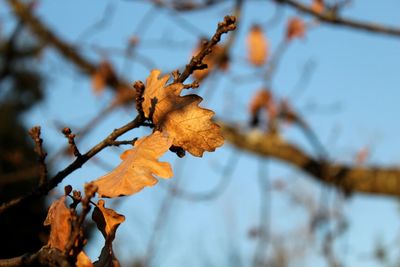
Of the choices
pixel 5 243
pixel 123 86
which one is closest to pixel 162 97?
pixel 123 86

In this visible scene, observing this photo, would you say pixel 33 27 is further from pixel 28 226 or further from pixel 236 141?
pixel 28 226

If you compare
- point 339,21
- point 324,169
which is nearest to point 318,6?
point 339,21

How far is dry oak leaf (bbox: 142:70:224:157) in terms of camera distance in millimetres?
648

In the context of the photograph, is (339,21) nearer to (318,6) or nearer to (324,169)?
(318,6)

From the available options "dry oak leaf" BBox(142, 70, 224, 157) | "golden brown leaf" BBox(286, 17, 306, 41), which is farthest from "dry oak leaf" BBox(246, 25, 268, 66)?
"dry oak leaf" BBox(142, 70, 224, 157)

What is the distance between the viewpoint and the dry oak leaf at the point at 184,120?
0.65m

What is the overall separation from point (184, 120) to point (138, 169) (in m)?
0.09

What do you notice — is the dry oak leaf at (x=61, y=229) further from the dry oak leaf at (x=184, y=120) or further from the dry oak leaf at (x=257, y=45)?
the dry oak leaf at (x=257, y=45)

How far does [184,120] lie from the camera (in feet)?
2.15

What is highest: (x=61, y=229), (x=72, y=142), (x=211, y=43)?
(x=211, y=43)

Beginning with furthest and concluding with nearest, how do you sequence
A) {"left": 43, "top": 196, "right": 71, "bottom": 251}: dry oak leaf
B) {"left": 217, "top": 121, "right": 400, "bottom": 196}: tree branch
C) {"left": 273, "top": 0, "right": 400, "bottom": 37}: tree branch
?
1. {"left": 217, "top": 121, "right": 400, "bottom": 196}: tree branch
2. {"left": 273, "top": 0, "right": 400, "bottom": 37}: tree branch
3. {"left": 43, "top": 196, "right": 71, "bottom": 251}: dry oak leaf

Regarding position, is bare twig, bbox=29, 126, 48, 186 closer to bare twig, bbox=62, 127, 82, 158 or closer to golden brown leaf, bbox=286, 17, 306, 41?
bare twig, bbox=62, 127, 82, 158

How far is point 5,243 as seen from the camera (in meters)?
6.65

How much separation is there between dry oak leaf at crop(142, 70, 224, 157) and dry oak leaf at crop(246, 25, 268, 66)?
258 centimetres
